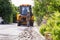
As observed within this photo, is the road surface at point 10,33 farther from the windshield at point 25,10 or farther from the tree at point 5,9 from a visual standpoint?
the tree at point 5,9

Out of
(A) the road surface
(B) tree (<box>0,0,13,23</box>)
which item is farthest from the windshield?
(B) tree (<box>0,0,13,23</box>)

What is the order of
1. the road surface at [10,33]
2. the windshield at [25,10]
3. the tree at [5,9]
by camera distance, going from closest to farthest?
1. the road surface at [10,33]
2. the windshield at [25,10]
3. the tree at [5,9]

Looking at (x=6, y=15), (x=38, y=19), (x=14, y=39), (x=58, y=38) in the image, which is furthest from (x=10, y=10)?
(x=58, y=38)

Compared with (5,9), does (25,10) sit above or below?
above

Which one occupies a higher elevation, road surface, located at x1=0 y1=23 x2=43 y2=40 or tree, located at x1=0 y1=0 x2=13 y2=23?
road surface, located at x1=0 y1=23 x2=43 y2=40

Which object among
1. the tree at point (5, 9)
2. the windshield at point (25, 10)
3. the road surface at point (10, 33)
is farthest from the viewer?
the tree at point (5, 9)

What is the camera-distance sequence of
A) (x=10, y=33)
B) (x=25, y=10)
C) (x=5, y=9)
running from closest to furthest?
(x=10, y=33)
(x=25, y=10)
(x=5, y=9)

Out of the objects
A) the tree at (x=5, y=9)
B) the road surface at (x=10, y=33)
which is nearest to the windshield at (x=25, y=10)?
the road surface at (x=10, y=33)

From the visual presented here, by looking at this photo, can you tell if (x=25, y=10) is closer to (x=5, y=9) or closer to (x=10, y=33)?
(x=5, y=9)

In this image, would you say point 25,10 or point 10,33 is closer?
point 10,33

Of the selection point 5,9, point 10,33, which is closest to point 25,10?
point 5,9

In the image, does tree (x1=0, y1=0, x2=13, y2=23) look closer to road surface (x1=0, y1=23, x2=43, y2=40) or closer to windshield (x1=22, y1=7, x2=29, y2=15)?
windshield (x1=22, y1=7, x2=29, y2=15)

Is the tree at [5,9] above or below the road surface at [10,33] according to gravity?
below

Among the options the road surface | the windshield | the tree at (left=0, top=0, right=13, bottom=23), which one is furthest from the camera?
the tree at (left=0, top=0, right=13, bottom=23)
